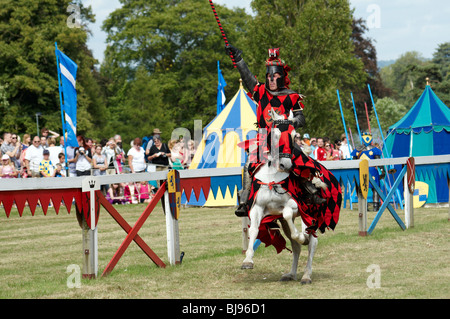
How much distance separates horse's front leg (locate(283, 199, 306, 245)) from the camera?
314 inches

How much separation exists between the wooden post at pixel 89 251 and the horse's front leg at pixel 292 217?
236 cm

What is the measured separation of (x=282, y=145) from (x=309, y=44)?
24.7 meters

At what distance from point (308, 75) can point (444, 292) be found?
2517 cm

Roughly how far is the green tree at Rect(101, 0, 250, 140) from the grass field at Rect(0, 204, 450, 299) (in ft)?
120

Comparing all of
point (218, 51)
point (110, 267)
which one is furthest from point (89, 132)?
point (110, 267)

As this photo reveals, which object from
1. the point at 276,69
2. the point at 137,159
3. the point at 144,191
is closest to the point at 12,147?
the point at 137,159

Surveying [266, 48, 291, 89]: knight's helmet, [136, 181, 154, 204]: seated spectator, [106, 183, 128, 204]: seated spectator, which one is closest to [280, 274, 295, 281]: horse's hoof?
[266, 48, 291, 89]: knight's helmet

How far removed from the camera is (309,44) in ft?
105

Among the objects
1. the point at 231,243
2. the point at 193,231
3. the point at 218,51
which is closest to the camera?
the point at 231,243

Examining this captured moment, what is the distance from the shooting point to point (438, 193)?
1989 centimetres

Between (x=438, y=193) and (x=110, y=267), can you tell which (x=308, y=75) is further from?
(x=110, y=267)

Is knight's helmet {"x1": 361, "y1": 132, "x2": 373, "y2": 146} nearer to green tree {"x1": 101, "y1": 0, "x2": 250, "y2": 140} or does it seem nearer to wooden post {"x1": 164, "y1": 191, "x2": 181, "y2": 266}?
wooden post {"x1": 164, "y1": 191, "x2": 181, "y2": 266}

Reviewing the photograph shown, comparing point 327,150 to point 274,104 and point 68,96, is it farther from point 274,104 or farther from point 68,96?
point 274,104

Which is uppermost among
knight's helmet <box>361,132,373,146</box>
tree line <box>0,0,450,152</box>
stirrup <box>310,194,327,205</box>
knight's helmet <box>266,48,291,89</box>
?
tree line <box>0,0,450,152</box>
